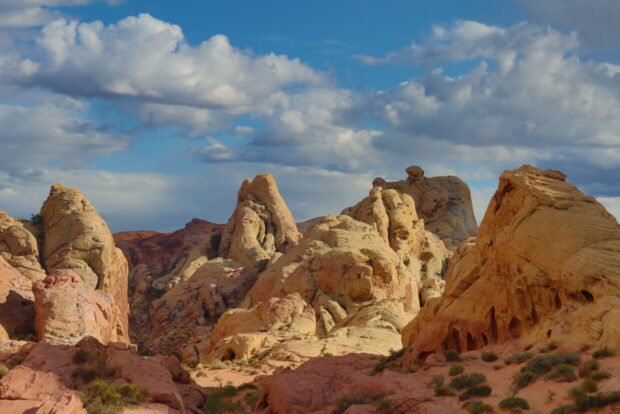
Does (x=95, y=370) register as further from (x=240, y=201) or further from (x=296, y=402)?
(x=240, y=201)

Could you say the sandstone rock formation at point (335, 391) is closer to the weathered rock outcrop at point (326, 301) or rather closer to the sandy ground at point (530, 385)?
the sandy ground at point (530, 385)

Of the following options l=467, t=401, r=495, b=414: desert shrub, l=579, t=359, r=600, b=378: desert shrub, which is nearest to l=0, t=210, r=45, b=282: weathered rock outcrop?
l=467, t=401, r=495, b=414: desert shrub

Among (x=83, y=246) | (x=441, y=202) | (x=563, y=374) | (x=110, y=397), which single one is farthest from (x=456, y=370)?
(x=441, y=202)

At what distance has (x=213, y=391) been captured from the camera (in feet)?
91.0

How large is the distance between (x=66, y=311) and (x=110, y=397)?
9847 mm

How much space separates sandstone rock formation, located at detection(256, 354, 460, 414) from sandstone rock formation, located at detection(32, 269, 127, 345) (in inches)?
301

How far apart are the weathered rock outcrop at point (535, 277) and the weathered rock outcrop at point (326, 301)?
7.69 meters

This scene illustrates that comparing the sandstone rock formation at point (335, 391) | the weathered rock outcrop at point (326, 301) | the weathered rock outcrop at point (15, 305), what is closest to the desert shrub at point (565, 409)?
the sandstone rock formation at point (335, 391)

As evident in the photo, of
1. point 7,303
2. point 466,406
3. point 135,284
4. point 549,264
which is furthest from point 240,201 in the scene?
point 466,406

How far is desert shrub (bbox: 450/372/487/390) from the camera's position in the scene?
2041 cm

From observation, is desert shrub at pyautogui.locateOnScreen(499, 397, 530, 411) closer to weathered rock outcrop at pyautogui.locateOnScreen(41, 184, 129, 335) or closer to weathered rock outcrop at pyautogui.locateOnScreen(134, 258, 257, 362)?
weathered rock outcrop at pyautogui.locateOnScreen(41, 184, 129, 335)

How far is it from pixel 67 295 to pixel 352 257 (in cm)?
1967

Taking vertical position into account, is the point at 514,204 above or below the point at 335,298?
above

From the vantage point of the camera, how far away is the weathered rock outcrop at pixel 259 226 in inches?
2483
